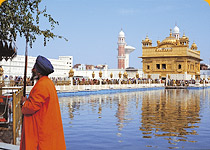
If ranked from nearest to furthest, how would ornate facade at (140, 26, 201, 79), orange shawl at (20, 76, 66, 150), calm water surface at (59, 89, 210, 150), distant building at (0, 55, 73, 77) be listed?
orange shawl at (20, 76, 66, 150) < calm water surface at (59, 89, 210, 150) < distant building at (0, 55, 73, 77) < ornate facade at (140, 26, 201, 79)

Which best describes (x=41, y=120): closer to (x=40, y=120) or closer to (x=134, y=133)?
(x=40, y=120)

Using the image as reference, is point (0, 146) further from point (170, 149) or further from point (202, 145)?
point (202, 145)

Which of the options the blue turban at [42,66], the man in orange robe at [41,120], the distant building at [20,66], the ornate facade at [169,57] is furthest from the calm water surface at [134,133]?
the ornate facade at [169,57]

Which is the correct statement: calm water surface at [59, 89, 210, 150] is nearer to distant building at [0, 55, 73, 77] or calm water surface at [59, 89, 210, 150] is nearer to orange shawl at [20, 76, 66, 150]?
orange shawl at [20, 76, 66, 150]

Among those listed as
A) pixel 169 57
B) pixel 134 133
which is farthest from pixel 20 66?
pixel 134 133

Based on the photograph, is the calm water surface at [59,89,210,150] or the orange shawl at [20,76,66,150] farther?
the calm water surface at [59,89,210,150]

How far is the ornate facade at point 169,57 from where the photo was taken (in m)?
59.9

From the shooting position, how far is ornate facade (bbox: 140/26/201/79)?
197 feet

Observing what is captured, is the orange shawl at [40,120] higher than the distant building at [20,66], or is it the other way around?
the distant building at [20,66]

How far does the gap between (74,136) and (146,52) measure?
5772 centimetres

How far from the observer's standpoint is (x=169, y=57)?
61.1 metres

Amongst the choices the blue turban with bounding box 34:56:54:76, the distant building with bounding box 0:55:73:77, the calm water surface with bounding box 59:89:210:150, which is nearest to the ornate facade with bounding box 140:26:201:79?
the distant building with bounding box 0:55:73:77

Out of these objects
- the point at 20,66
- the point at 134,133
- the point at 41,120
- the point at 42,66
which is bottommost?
the point at 134,133

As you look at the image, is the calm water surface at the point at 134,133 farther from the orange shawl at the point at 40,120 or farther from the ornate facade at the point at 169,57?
the ornate facade at the point at 169,57
